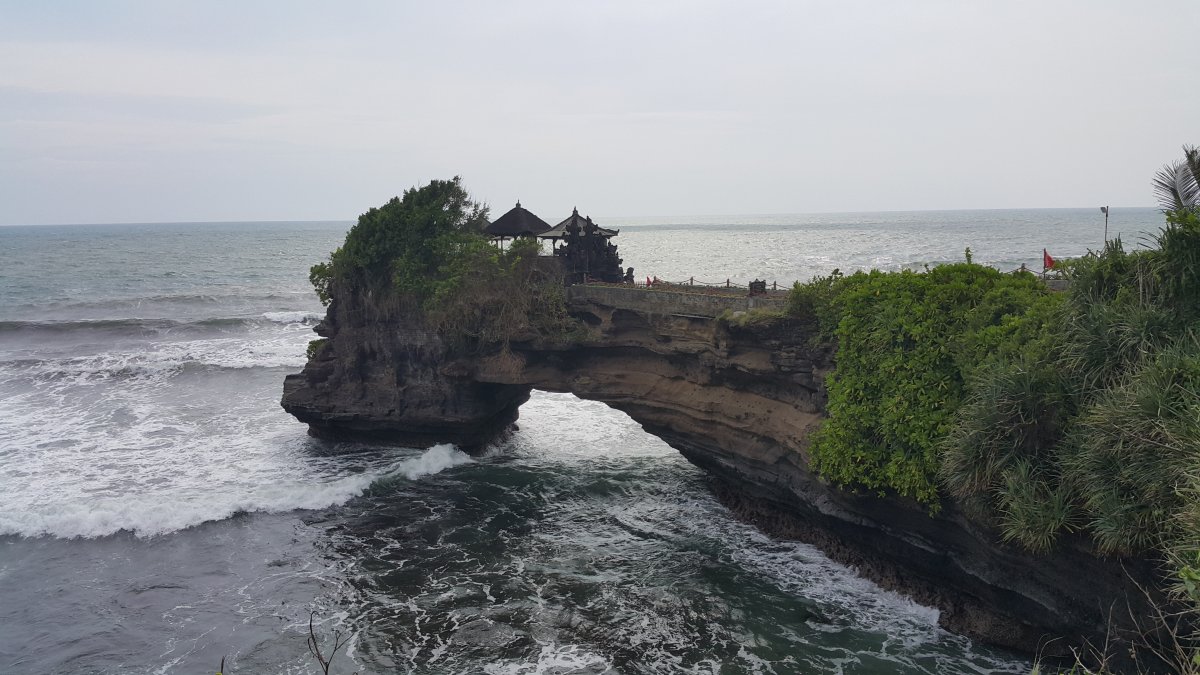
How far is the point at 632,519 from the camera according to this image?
1936cm

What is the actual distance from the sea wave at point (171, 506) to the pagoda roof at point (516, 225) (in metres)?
7.67

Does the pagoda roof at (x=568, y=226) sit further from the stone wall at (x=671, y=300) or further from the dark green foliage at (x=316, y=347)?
the dark green foliage at (x=316, y=347)

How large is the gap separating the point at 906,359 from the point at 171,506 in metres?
17.3

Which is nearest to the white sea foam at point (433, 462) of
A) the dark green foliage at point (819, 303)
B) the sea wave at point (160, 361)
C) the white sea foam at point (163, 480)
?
the white sea foam at point (163, 480)

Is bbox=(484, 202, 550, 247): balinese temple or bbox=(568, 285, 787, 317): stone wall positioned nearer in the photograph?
bbox=(568, 285, 787, 317): stone wall

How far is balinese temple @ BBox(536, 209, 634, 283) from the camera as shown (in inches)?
929

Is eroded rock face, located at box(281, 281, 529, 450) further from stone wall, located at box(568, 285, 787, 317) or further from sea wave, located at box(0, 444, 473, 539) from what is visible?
stone wall, located at box(568, 285, 787, 317)

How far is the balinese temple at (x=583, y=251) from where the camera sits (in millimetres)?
23594

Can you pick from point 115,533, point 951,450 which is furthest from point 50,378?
point 951,450

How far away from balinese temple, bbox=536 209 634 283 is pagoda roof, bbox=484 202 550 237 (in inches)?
12.9

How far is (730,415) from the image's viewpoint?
731 inches

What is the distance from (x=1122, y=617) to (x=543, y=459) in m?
15.9

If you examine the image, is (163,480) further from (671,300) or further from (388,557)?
(671,300)

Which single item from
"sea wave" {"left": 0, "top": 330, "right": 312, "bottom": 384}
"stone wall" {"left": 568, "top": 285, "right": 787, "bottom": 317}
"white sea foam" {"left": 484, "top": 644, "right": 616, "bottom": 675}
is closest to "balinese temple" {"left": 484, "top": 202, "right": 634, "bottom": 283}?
"stone wall" {"left": 568, "top": 285, "right": 787, "bottom": 317}
